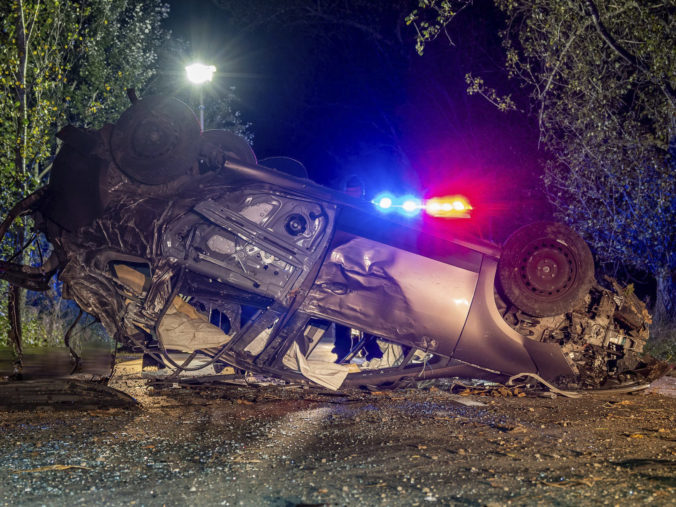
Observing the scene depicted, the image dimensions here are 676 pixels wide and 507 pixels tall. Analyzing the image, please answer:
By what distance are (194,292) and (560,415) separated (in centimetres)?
350

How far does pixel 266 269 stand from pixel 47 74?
9.18 metres

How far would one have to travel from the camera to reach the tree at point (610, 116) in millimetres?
8719

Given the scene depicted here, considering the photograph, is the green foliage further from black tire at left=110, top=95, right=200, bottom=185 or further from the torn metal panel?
the torn metal panel

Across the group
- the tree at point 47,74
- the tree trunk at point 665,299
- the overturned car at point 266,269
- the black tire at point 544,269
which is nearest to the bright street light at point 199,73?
the tree at point 47,74

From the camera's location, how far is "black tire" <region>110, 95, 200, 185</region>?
525cm

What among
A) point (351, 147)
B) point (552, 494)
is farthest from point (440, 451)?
point (351, 147)

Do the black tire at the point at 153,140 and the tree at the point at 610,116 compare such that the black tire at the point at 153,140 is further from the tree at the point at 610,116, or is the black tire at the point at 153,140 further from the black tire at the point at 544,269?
the tree at the point at 610,116

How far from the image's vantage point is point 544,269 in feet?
18.7

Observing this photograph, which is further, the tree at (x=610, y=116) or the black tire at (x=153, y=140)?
the tree at (x=610, y=116)

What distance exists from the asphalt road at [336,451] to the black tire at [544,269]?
1.01m

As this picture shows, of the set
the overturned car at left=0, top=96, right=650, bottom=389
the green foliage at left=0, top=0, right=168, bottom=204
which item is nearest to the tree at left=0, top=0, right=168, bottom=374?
the green foliage at left=0, top=0, right=168, bottom=204

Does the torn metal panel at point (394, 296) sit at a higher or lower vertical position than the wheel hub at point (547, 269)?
lower

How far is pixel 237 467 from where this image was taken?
3.51 meters

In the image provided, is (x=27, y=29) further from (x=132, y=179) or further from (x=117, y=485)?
(x=117, y=485)
